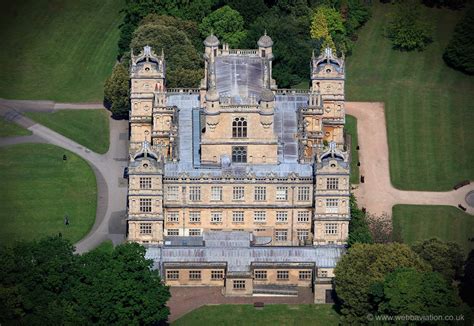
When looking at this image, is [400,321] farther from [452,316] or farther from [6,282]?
[6,282]

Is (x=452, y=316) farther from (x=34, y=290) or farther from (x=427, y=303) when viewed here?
(x=34, y=290)

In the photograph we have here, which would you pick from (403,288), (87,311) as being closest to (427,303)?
(403,288)

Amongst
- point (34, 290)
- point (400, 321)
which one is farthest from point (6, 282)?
point (400, 321)

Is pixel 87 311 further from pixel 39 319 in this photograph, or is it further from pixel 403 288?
pixel 403 288

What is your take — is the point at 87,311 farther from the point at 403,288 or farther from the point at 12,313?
the point at 403,288

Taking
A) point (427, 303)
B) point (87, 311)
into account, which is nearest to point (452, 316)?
point (427, 303)
